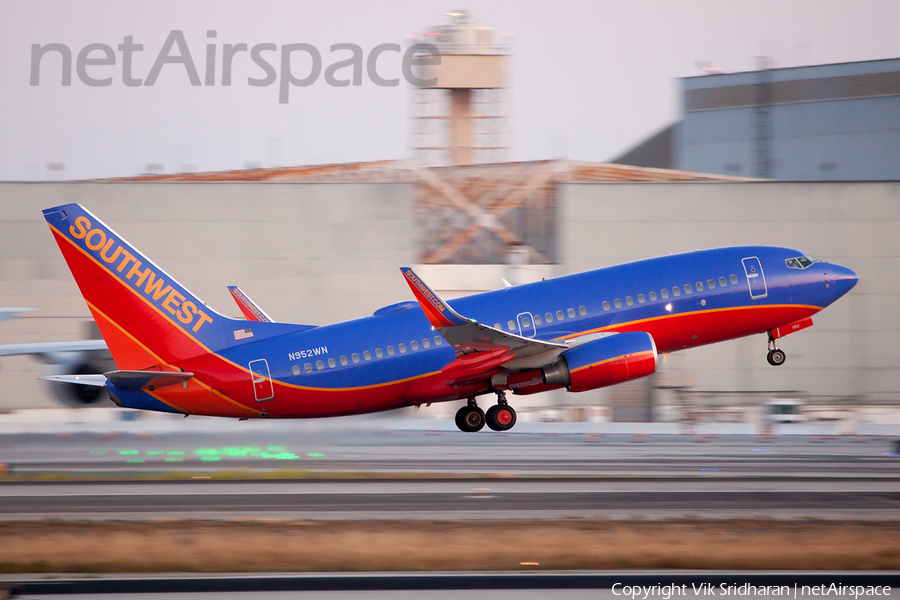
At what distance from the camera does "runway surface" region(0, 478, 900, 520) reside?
2109 cm

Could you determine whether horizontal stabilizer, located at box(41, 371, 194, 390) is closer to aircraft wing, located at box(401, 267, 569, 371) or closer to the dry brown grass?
the dry brown grass

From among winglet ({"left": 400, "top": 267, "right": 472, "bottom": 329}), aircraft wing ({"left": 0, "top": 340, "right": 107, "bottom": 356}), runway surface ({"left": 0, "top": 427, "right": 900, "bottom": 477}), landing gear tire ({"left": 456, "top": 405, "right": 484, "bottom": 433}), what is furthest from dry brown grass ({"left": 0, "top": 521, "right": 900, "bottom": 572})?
aircraft wing ({"left": 0, "top": 340, "right": 107, "bottom": 356})

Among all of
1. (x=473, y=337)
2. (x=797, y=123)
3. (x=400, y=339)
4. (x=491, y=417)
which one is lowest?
(x=491, y=417)

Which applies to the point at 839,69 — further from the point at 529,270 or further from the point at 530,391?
the point at 530,391

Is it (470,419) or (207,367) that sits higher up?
(207,367)

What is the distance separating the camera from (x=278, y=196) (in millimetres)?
48531

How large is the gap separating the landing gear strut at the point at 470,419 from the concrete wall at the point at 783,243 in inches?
818

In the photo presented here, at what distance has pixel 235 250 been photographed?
47938 mm

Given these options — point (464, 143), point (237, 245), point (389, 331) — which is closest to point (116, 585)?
point (389, 331)

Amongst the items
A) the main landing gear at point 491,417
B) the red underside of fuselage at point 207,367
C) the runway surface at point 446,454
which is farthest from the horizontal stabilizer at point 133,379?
the main landing gear at point 491,417

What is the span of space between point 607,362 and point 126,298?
569 inches

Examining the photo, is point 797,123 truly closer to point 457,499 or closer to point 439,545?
point 457,499

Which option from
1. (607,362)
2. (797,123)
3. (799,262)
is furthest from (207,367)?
(797,123)

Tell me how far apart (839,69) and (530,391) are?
143 feet
